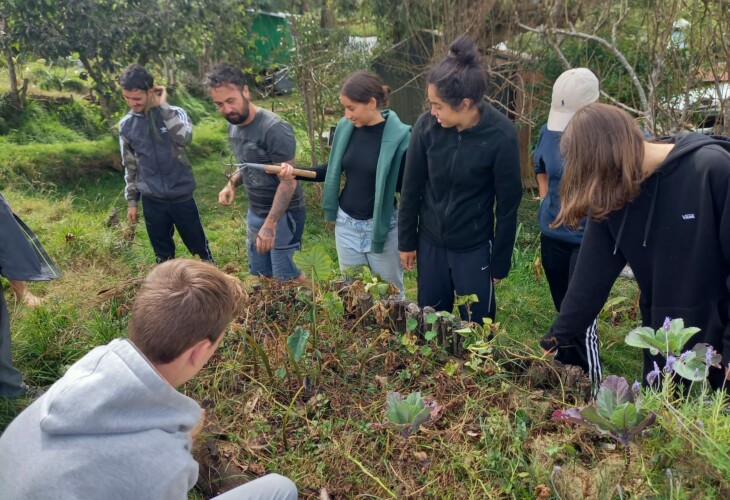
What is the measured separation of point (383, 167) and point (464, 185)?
55 cm

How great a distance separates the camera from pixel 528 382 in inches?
84.0

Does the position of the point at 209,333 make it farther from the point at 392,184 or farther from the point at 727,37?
the point at 727,37

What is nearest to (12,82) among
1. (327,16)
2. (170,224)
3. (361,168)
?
(327,16)

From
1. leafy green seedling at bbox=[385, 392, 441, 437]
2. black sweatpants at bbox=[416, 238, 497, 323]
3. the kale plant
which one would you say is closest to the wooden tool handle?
black sweatpants at bbox=[416, 238, 497, 323]

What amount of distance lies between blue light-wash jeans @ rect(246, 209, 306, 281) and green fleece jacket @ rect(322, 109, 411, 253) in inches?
16.8

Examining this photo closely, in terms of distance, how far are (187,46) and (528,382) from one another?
804 cm

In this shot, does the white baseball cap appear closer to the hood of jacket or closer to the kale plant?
the kale plant

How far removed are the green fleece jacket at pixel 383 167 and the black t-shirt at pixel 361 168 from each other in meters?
0.04

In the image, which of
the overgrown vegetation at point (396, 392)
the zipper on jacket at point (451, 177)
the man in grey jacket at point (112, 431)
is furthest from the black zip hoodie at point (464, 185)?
the man in grey jacket at point (112, 431)

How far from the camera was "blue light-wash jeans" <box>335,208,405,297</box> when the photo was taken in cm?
356

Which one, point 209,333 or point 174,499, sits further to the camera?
point 209,333

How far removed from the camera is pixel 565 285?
10.7 ft

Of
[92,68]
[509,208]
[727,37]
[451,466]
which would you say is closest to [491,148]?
[509,208]

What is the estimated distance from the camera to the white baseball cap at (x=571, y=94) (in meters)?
2.92
